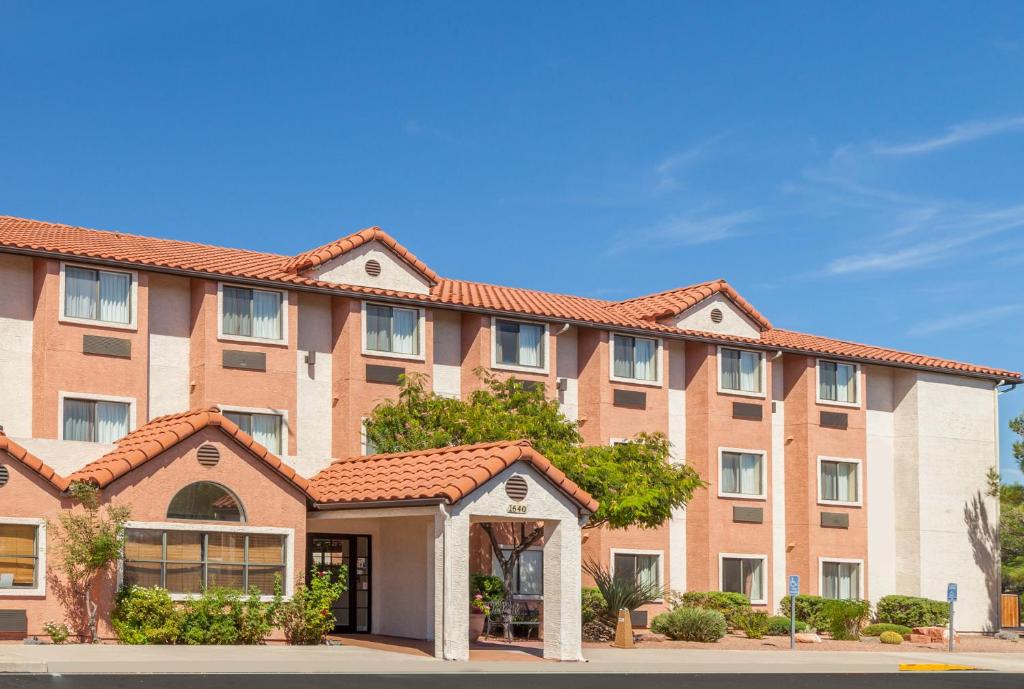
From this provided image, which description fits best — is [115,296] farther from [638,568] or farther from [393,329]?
[638,568]

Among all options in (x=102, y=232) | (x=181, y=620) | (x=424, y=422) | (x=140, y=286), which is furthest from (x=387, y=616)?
(x=102, y=232)

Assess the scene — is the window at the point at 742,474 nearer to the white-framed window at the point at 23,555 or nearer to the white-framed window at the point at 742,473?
the white-framed window at the point at 742,473

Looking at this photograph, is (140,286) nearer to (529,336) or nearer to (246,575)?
(246,575)

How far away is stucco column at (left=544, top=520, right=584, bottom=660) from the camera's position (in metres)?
28.5

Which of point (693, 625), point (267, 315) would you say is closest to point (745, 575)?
point (693, 625)

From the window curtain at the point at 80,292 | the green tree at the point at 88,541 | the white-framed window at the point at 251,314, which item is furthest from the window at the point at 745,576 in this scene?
the green tree at the point at 88,541

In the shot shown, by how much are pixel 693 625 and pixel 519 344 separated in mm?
8732

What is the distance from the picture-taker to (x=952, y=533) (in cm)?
4662

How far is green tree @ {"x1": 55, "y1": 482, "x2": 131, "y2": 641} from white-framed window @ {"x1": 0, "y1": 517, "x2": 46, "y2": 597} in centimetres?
35

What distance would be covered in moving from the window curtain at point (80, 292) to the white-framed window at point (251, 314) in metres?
2.97

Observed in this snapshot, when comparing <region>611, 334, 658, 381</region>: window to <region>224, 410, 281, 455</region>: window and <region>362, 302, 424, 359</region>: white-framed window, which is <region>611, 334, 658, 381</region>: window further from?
<region>224, 410, 281, 455</region>: window

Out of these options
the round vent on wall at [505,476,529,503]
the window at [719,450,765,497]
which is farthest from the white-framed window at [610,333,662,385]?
the round vent on wall at [505,476,529,503]

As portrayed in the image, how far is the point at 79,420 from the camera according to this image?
107 ft

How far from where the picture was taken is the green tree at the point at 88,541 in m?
27.1
